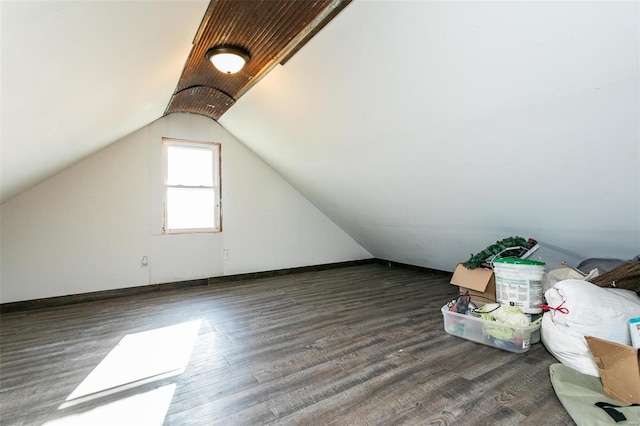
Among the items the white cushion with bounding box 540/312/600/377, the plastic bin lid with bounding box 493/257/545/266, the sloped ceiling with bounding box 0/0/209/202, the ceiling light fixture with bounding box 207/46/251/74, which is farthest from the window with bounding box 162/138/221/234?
the white cushion with bounding box 540/312/600/377

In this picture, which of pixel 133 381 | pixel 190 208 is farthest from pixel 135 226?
pixel 133 381

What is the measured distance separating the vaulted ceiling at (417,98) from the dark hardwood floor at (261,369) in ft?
4.34

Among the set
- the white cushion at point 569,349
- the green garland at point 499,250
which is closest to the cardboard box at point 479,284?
the green garland at point 499,250

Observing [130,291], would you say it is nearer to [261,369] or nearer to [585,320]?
[261,369]

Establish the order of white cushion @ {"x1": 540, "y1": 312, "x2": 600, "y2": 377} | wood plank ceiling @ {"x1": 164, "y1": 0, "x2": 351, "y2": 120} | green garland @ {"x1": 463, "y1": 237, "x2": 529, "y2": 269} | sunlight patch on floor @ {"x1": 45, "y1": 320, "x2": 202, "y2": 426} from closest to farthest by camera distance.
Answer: sunlight patch on floor @ {"x1": 45, "y1": 320, "x2": 202, "y2": 426} < white cushion @ {"x1": 540, "y1": 312, "x2": 600, "y2": 377} < wood plank ceiling @ {"x1": 164, "y1": 0, "x2": 351, "y2": 120} < green garland @ {"x1": 463, "y1": 237, "x2": 529, "y2": 269}

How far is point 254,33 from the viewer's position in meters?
2.42

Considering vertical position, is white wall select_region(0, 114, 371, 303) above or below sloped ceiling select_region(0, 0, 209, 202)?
below

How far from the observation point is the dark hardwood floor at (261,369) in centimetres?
162

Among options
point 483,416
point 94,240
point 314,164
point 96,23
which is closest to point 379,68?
point 96,23

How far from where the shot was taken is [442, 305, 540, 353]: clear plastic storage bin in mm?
2279

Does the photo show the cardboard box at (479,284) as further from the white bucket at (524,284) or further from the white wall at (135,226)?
the white wall at (135,226)

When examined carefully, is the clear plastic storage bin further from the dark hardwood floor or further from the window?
the window

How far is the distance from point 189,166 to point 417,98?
3.75 meters

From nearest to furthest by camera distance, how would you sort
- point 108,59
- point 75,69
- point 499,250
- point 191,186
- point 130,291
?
1. point 75,69
2. point 108,59
3. point 499,250
4. point 130,291
5. point 191,186
